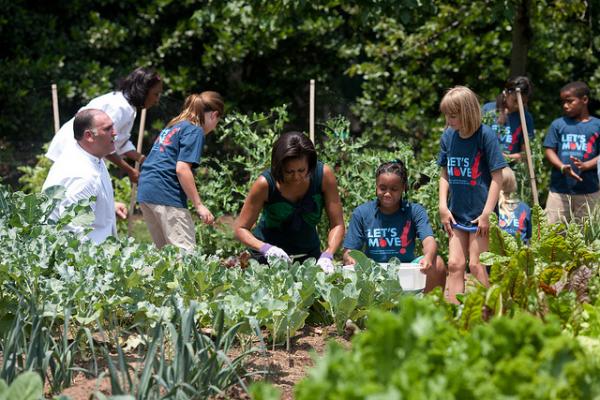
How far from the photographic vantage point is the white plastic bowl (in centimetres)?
457

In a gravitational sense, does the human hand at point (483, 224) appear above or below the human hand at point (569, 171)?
below

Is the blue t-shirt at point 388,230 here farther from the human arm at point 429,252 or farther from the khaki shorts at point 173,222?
the khaki shorts at point 173,222

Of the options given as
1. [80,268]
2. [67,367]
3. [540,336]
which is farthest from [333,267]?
[540,336]

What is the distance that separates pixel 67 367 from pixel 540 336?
65.9 inches

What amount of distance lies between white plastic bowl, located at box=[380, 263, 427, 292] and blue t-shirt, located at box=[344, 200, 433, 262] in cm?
47

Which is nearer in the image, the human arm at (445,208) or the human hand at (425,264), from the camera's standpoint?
the human hand at (425,264)

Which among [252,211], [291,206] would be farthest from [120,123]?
[291,206]

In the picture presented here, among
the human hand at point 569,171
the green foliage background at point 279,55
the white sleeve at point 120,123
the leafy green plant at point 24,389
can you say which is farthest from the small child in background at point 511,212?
the leafy green plant at point 24,389

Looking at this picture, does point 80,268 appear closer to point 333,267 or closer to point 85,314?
point 85,314

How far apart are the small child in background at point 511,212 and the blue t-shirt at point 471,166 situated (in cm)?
39

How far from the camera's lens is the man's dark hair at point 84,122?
492cm

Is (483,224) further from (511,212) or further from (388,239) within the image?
(511,212)

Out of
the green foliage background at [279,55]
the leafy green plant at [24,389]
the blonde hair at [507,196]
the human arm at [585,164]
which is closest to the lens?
the leafy green plant at [24,389]

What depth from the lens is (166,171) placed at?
577cm
